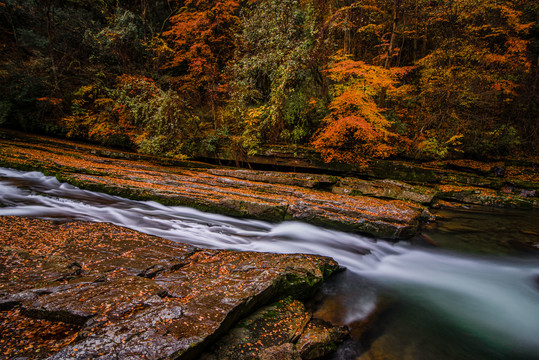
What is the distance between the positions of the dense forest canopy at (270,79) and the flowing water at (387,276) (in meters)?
4.99

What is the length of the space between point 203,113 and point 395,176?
10.9 metres

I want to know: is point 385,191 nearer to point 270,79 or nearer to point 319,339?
point 319,339

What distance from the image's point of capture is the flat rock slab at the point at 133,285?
2104 millimetres

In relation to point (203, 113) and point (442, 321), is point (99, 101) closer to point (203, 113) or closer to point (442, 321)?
point (203, 113)

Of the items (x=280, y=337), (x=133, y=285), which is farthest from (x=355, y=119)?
(x=133, y=285)

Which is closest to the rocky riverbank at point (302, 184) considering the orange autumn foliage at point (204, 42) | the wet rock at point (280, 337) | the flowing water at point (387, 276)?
the flowing water at point (387, 276)

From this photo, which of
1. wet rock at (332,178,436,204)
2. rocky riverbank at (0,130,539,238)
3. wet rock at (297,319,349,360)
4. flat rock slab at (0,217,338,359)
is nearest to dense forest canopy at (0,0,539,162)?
rocky riverbank at (0,130,539,238)

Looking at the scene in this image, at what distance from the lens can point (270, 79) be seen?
38.3 ft

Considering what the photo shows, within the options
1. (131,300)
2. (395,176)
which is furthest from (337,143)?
(131,300)

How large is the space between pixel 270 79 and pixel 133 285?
11.0 m

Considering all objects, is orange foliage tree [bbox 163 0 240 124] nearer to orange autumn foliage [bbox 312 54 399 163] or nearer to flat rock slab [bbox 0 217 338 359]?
orange autumn foliage [bbox 312 54 399 163]

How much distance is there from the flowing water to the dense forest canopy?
4990mm

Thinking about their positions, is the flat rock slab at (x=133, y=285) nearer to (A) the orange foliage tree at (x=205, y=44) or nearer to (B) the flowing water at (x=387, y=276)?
(B) the flowing water at (x=387, y=276)

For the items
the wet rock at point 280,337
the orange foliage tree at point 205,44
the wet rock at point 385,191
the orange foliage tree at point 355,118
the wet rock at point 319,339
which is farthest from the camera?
the orange foliage tree at point 205,44
